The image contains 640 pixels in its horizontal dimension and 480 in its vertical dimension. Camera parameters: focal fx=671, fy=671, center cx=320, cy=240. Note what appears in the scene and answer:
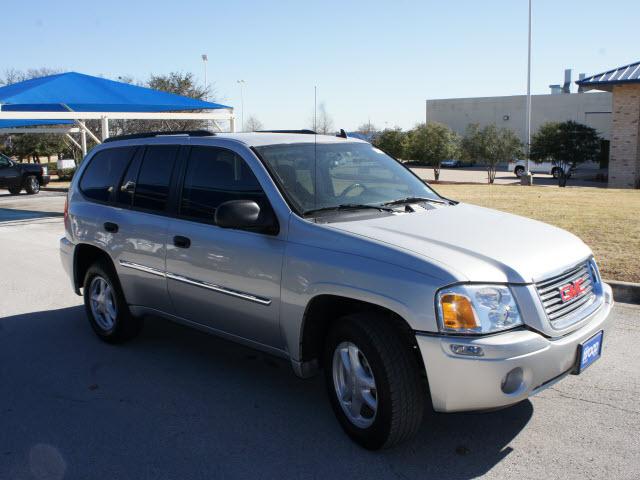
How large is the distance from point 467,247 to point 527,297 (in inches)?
17.3

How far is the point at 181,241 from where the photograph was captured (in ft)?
16.1

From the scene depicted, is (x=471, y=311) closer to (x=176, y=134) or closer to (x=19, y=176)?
(x=176, y=134)

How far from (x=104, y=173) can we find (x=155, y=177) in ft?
3.03

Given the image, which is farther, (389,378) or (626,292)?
(626,292)

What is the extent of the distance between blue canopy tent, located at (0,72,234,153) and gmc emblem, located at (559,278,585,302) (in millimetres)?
15520

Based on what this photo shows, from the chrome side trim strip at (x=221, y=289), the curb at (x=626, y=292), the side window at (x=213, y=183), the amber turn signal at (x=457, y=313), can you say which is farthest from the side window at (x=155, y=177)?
the curb at (x=626, y=292)

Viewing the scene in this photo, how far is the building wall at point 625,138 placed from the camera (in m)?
30.7

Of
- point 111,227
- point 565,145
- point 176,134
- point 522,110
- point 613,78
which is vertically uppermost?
point 522,110

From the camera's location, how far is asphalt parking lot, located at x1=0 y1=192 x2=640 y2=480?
369cm

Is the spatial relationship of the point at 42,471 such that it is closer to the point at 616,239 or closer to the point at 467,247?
the point at 467,247

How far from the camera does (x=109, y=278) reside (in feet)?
19.1

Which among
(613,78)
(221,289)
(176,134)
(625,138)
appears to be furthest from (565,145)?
(221,289)

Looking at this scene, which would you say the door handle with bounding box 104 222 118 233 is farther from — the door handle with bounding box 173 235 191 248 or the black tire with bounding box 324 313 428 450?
the black tire with bounding box 324 313 428 450

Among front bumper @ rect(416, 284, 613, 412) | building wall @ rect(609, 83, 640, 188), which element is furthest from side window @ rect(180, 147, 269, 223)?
building wall @ rect(609, 83, 640, 188)
